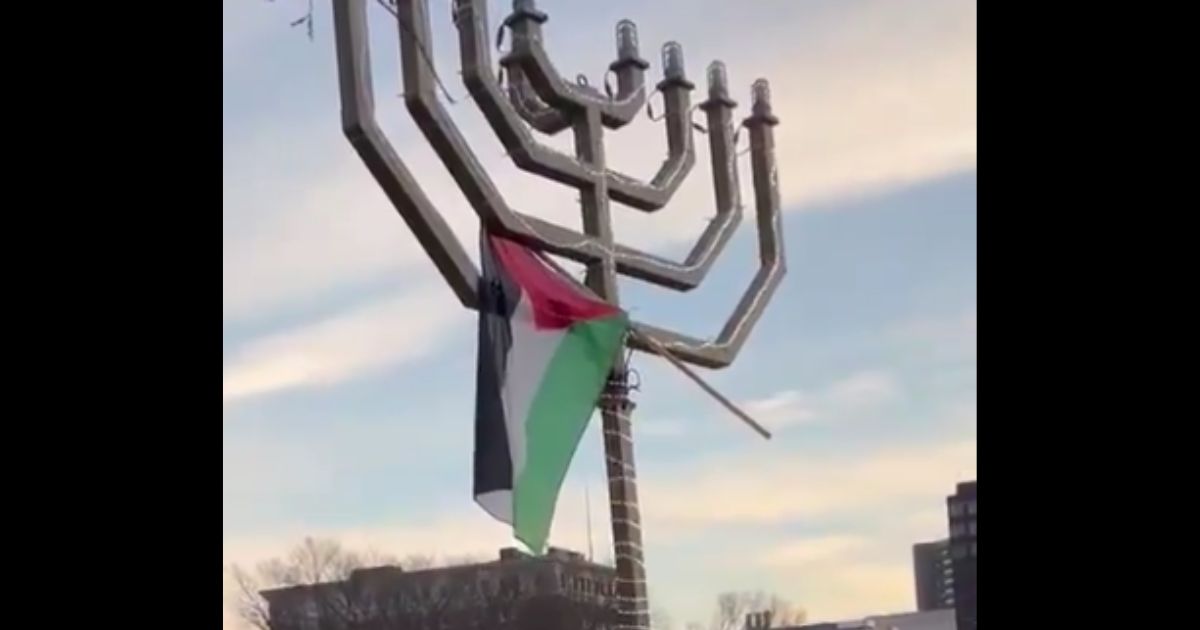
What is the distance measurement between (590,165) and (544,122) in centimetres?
14

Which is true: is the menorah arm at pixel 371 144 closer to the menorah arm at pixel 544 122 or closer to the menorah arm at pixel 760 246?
the menorah arm at pixel 544 122

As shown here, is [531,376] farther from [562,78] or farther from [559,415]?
[562,78]

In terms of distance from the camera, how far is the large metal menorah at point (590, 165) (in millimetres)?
2283

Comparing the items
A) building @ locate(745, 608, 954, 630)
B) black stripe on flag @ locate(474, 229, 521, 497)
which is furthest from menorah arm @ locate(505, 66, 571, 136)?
building @ locate(745, 608, 954, 630)

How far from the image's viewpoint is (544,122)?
2.74 m

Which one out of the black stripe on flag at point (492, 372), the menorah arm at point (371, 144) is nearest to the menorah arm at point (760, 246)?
the black stripe on flag at point (492, 372)

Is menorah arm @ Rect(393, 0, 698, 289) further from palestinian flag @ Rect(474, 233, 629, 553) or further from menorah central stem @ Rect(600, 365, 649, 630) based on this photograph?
menorah central stem @ Rect(600, 365, 649, 630)

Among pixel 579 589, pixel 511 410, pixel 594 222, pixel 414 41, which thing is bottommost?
pixel 579 589

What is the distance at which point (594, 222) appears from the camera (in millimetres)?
2652

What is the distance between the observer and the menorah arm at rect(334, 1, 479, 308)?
2223 mm

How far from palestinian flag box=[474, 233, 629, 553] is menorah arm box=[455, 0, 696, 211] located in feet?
0.49
